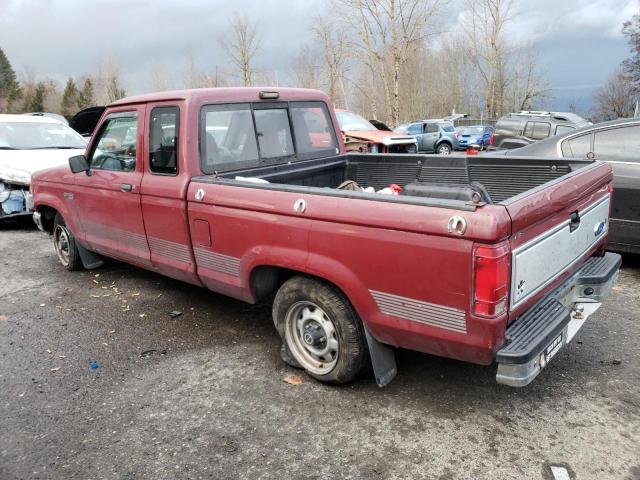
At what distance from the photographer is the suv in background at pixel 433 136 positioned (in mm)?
24062

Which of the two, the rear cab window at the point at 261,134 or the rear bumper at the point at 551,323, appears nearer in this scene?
the rear bumper at the point at 551,323

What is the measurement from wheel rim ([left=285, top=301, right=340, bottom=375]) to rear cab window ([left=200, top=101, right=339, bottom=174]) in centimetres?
136

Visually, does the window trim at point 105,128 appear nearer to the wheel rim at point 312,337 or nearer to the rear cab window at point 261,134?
the rear cab window at point 261,134

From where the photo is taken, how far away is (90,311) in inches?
200

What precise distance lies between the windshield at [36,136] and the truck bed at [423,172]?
6.28 m

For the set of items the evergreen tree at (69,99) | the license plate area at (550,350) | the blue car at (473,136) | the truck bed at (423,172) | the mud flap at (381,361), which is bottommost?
the blue car at (473,136)

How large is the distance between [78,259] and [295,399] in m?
3.81

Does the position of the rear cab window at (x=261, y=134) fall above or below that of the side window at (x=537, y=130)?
above

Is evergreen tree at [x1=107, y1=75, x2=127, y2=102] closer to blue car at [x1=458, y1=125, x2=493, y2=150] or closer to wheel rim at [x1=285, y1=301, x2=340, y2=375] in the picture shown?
blue car at [x1=458, y1=125, x2=493, y2=150]

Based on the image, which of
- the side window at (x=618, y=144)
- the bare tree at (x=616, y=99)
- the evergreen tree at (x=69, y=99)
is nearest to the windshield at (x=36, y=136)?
the side window at (x=618, y=144)

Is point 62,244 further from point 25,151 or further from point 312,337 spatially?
point 312,337

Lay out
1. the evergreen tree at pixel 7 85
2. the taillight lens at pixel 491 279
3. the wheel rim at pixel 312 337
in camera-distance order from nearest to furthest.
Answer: the taillight lens at pixel 491 279 < the wheel rim at pixel 312 337 < the evergreen tree at pixel 7 85

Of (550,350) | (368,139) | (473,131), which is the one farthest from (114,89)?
(550,350)

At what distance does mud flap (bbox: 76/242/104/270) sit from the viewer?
5993 mm
